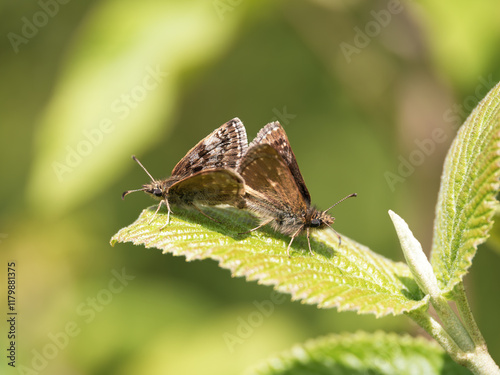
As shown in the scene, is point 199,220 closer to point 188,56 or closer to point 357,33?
point 188,56

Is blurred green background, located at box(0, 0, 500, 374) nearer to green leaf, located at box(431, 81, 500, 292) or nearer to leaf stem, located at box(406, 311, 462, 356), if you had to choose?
green leaf, located at box(431, 81, 500, 292)

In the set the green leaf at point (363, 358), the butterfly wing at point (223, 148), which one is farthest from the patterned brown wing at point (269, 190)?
the green leaf at point (363, 358)

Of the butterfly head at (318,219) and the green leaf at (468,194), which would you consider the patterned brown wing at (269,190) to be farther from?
the green leaf at (468,194)

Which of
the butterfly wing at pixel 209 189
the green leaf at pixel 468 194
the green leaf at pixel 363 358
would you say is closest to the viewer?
the green leaf at pixel 468 194

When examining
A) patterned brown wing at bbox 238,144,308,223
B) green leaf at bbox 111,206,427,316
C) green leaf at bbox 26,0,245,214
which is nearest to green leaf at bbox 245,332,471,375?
green leaf at bbox 111,206,427,316

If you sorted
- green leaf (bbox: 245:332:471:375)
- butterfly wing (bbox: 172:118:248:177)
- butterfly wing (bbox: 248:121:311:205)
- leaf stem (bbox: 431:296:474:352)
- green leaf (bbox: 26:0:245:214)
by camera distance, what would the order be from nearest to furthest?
1. leaf stem (bbox: 431:296:474:352)
2. green leaf (bbox: 245:332:471:375)
3. butterfly wing (bbox: 248:121:311:205)
4. butterfly wing (bbox: 172:118:248:177)
5. green leaf (bbox: 26:0:245:214)

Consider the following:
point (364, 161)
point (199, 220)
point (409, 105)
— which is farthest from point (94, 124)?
point (364, 161)

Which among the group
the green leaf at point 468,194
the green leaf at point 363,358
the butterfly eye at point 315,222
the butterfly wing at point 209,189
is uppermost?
the butterfly wing at point 209,189

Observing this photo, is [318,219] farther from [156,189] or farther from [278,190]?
[156,189]
